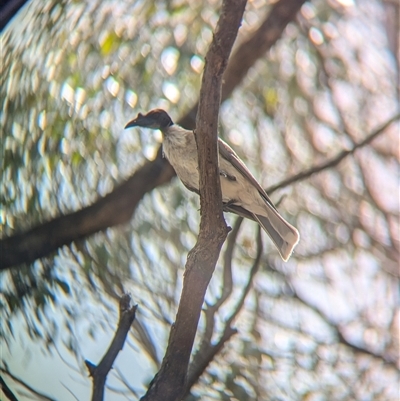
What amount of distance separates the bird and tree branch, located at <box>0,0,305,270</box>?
25cm

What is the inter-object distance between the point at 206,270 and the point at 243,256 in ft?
4.04

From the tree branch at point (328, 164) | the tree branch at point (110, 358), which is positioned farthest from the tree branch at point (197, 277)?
the tree branch at point (328, 164)

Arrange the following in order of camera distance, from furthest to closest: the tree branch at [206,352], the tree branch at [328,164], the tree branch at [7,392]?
the tree branch at [328,164], the tree branch at [206,352], the tree branch at [7,392]

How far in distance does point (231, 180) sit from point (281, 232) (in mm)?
350

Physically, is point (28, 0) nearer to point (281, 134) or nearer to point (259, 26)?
point (259, 26)

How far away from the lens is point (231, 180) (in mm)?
2891

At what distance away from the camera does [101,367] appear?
214 centimetres

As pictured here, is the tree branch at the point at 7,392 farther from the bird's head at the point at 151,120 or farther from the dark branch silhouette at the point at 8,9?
the dark branch silhouette at the point at 8,9

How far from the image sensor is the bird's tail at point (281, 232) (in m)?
2.84

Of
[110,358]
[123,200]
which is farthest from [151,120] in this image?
[110,358]

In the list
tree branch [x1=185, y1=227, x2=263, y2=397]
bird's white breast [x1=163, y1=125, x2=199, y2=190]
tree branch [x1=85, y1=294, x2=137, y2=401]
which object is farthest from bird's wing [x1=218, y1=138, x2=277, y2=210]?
tree branch [x1=85, y1=294, x2=137, y2=401]

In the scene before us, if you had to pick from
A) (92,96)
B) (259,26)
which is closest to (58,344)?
(92,96)

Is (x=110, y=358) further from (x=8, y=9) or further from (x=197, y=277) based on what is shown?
(x=8, y=9)

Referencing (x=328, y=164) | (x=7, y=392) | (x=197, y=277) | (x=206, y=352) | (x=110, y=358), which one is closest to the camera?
(x=197, y=277)
